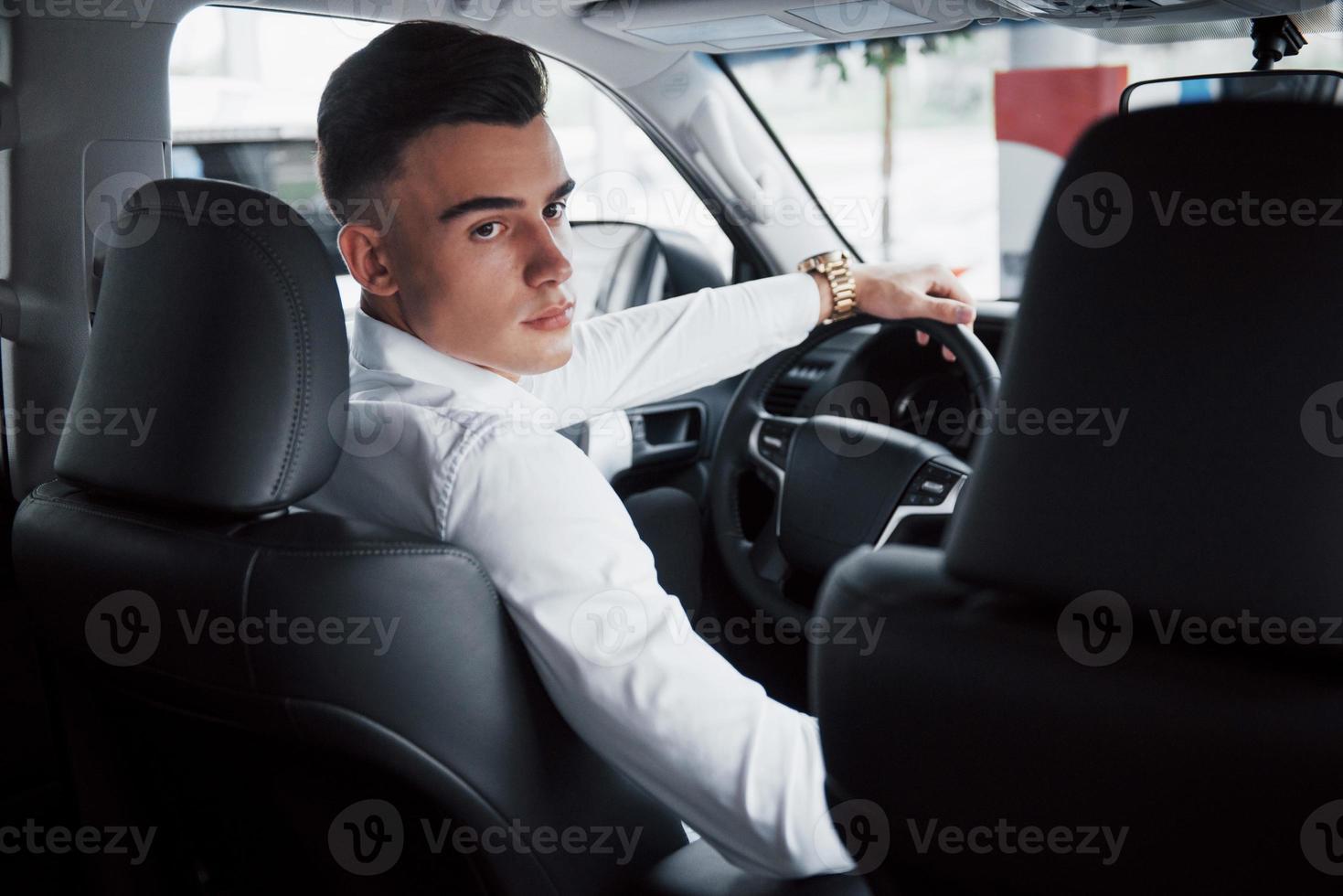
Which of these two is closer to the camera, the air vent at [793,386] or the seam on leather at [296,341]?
the seam on leather at [296,341]

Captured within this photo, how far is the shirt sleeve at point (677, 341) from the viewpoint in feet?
6.39

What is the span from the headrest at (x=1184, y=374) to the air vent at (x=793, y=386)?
5.03 ft

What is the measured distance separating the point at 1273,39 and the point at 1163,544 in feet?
4.88

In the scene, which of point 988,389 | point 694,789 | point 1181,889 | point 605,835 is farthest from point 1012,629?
point 988,389

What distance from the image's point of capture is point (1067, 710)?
31.6 inches

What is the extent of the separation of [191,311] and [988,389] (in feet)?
4.03

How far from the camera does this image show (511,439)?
1.19m

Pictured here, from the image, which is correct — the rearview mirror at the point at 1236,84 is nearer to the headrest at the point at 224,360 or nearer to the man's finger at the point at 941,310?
the man's finger at the point at 941,310

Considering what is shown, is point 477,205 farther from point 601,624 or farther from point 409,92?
point 601,624

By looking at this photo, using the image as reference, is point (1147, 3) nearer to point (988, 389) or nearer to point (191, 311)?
point (988, 389)

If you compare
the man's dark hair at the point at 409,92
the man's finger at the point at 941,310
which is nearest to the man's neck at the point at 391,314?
the man's dark hair at the point at 409,92

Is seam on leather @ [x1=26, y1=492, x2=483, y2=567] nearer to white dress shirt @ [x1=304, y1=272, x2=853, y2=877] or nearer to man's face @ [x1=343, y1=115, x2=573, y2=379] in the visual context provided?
white dress shirt @ [x1=304, y1=272, x2=853, y2=877]

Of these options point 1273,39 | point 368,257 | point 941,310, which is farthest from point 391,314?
point 1273,39

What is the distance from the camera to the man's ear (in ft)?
4.66
